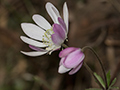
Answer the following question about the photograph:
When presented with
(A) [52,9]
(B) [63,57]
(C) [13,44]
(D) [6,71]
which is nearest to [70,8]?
(C) [13,44]

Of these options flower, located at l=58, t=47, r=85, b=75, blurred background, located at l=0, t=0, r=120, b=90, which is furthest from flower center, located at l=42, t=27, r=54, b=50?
blurred background, located at l=0, t=0, r=120, b=90

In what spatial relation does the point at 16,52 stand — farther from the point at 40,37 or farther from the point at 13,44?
the point at 40,37

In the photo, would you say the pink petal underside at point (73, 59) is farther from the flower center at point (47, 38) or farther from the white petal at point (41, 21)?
the white petal at point (41, 21)

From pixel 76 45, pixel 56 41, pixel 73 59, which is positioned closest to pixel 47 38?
pixel 56 41

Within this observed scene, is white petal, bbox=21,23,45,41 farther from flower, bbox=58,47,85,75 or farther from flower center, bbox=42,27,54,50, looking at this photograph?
flower, bbox=58,47,85,75

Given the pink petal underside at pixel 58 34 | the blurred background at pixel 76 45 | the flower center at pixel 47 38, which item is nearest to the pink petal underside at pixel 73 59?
the pink petal underside at pixel 58 34

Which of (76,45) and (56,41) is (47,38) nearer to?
(56,41)
